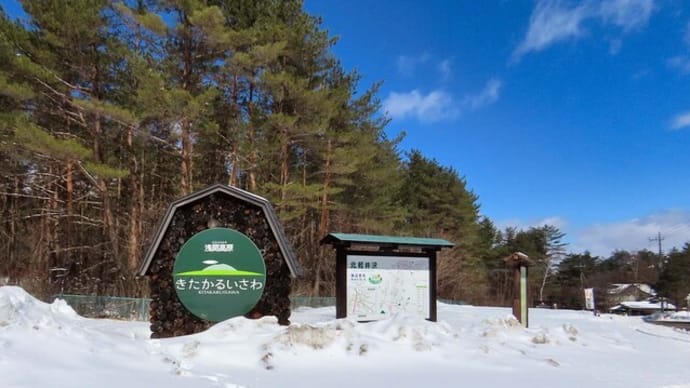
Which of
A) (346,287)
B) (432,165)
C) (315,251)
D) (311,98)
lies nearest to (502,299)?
(432,165)

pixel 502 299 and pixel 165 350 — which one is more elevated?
pixel 165 350

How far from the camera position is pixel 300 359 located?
20.9ft

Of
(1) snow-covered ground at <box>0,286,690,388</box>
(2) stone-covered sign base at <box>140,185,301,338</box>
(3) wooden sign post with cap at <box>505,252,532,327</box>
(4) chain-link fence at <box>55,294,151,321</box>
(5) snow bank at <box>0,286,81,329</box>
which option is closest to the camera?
(1) snow-covered ground at <box>0,286,690,388</box>

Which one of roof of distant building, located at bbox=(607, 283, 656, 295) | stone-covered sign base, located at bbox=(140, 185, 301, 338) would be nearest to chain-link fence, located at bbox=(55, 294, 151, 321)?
stone-covered sign base, located at bbox=(140, 185, 301, 338)

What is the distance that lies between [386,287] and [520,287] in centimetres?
352

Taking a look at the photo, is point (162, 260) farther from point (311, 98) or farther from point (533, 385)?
point (311, 98)

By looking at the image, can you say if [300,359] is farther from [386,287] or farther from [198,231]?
[386,287]

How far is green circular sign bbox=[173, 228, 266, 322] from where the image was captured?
8625 millimetres

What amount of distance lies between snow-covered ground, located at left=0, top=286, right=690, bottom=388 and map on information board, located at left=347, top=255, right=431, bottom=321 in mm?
2577

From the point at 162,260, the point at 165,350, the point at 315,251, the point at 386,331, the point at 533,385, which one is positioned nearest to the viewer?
the point at 533,385

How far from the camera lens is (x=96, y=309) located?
1424cm

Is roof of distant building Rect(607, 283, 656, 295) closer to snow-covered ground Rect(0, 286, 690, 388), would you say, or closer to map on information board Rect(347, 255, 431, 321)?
map on information board Rect(347, 255, 431, 321)

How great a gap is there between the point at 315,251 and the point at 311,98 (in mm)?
7734

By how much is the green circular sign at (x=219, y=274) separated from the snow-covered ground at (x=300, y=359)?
117 cm
